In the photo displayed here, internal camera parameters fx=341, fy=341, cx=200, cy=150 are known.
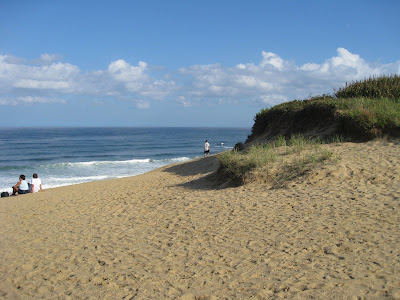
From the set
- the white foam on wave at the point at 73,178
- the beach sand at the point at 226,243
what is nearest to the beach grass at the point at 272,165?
the beach sand at the point at 226,243

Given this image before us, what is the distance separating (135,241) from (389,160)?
301 inches

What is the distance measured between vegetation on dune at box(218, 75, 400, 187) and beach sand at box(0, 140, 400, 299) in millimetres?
798

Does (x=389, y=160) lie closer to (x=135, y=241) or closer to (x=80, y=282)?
(x=135, y=241)

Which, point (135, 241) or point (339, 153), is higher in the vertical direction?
point (339, 153)

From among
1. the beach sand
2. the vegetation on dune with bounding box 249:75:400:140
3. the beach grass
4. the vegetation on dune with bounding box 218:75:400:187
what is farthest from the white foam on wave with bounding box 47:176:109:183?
the beach grass

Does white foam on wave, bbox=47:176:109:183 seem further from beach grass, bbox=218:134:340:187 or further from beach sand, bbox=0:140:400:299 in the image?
beach grass, bbox=218:134:340:187

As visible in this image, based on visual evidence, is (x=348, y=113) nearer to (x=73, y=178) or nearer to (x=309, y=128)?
(x=309, y=128)

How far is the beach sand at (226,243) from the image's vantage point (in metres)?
4.69

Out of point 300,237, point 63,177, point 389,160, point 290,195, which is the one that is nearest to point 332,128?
point 389,160

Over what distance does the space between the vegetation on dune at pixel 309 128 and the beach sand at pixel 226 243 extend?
2.62 feet

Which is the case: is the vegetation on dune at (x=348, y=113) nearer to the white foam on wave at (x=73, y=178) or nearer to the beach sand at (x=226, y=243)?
the beach sand at (x=226, y=243)

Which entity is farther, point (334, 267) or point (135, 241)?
point (135, 241)

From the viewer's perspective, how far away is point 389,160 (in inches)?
392

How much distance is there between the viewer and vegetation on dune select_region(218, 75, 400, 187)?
1041 cm
